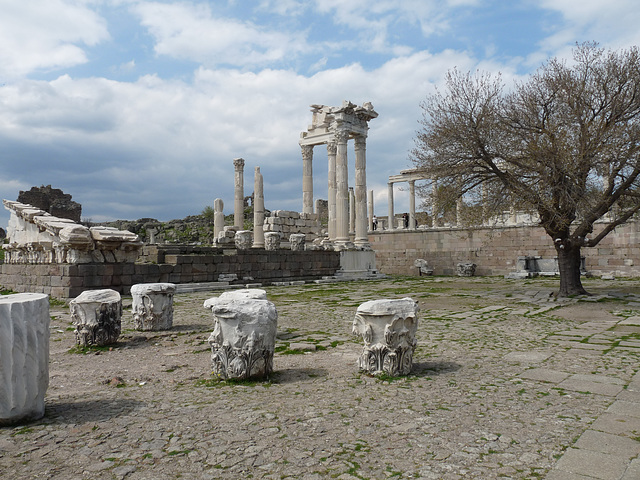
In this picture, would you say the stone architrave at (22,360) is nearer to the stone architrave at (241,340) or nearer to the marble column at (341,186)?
the stone architrave at (241,340)

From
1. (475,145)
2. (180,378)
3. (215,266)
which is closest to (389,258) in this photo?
(215,266)

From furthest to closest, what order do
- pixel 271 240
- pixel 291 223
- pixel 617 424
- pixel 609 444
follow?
pixel 291 223, pixel 271 240, pixel 617 424, pixel 609 444

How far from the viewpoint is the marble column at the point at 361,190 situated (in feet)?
72.1

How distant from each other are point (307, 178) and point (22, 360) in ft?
75.9

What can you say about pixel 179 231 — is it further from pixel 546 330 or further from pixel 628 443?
pixel 628 443

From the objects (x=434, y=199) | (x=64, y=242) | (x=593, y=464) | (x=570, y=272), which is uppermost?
(x=434, y=199)

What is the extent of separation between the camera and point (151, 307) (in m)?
7.62

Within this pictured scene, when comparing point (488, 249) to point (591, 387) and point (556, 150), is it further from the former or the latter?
point (591, 387)

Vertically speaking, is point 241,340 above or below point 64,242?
below

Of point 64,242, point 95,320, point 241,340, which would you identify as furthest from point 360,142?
point 241,340

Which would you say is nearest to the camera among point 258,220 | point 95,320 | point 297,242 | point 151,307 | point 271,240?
point 95,320

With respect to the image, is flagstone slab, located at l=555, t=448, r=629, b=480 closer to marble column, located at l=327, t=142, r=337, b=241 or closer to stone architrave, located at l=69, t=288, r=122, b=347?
stone architrave, located at l=69, t=288, r=122, b=347

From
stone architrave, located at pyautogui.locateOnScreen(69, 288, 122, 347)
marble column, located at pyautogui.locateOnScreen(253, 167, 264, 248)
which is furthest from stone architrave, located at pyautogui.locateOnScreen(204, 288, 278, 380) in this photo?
marble column, located at pyautogui.locateOnScreen(253, 167, 264, 248)

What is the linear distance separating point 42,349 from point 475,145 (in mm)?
10171
